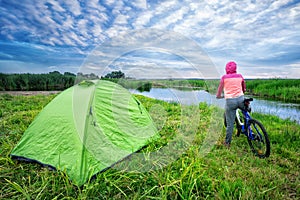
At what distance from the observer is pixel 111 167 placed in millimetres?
2686

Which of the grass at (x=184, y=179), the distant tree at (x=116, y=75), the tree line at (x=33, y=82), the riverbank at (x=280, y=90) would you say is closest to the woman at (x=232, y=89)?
the grass at (x=184, y=179)

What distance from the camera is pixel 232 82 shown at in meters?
3.44

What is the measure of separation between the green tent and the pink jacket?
1703mm

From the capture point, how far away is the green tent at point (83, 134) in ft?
8.42

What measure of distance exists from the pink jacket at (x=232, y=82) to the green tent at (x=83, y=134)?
5.59 ft

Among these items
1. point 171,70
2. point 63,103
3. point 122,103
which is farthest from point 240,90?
point 63,103

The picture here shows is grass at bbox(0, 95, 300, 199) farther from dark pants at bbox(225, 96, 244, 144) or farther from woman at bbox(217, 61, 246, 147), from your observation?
woman at bbox(217, 61, 246, 147)

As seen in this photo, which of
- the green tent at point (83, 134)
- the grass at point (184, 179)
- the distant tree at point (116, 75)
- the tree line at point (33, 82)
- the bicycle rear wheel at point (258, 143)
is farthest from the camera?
the tree line at point (33, 82)

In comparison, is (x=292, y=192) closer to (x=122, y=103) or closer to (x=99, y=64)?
(x=122, y=103)

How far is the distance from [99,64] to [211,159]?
239 centimetres

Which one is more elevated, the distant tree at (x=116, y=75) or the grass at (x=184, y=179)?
the distant tree at (x=116, y=75)

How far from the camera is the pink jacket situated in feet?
11.2

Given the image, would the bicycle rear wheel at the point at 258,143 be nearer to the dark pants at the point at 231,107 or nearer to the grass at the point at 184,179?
the grass at the point at 184,179

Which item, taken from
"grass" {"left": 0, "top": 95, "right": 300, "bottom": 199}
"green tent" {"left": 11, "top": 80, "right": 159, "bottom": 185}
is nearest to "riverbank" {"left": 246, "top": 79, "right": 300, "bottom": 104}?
"grass" {"left": 0, "top": 95, "right": 300, "bottom": 199}
